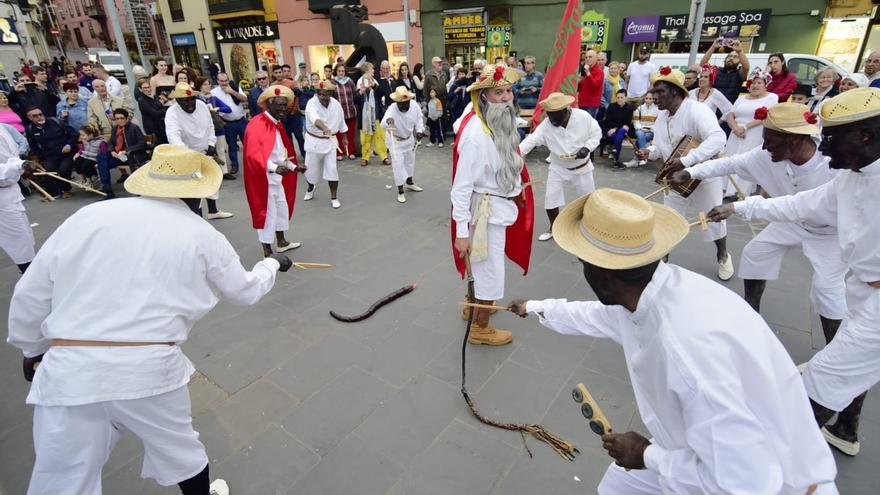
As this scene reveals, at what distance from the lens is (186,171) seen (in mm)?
2260

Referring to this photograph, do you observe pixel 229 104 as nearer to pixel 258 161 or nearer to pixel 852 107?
pixel 258 161

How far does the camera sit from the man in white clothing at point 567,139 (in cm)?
521

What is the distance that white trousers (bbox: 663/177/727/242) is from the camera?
4719 millimetres

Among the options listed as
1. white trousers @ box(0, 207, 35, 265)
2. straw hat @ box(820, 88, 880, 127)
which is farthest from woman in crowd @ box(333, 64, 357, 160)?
straw hat @ box(820, 88, 880, 127)

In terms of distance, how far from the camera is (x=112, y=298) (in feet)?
6.32

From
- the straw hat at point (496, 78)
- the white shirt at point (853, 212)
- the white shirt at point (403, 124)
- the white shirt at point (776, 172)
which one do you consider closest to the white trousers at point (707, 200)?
the white shirt at point (776, 172)

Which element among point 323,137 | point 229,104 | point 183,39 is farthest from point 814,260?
point 183,39

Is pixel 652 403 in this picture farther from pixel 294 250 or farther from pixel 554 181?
pixel 294 250

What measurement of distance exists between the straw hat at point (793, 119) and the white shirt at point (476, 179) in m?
1.80

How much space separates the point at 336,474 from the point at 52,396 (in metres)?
1.47

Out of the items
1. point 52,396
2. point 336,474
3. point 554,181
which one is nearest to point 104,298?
point 52,396

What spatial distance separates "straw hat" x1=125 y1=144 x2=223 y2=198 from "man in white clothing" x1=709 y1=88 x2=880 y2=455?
3.23 meters

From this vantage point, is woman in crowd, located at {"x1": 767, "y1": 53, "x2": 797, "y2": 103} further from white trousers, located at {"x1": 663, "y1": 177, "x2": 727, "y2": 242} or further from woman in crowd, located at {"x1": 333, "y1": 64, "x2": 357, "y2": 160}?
woman in crowd, located at {"x1": 333, "y1": 64, "x2": 357, "y2": 160}

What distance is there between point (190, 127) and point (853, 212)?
7479 mm
